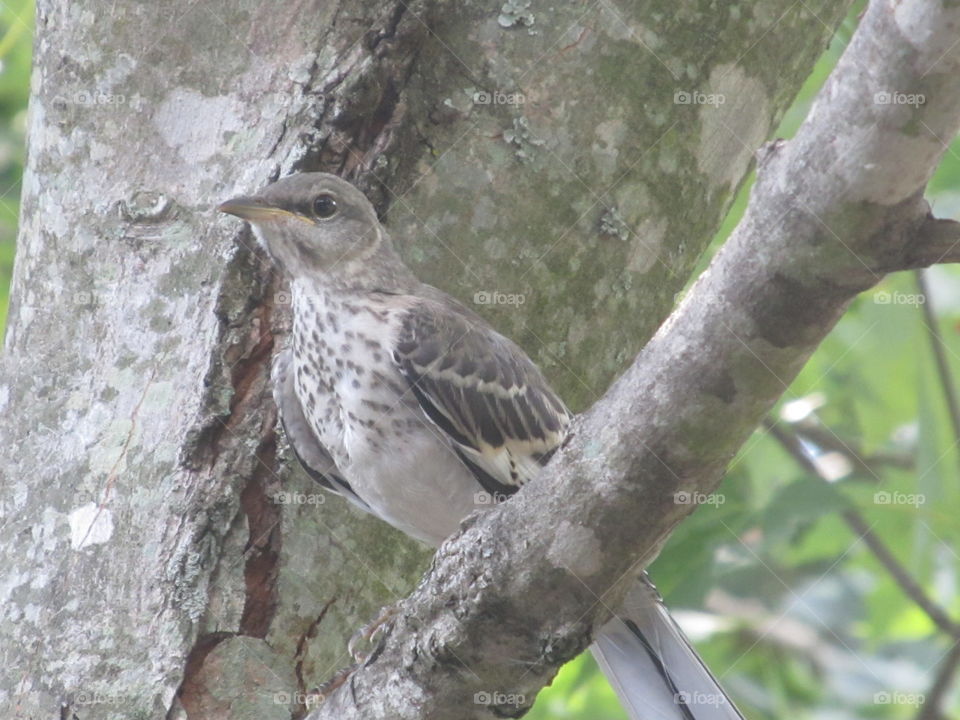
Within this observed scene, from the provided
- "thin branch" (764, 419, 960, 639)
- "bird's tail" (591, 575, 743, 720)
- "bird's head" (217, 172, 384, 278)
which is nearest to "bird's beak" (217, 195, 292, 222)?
"bird's head" (217, 172, 384, 278)

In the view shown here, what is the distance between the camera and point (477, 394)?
365 centimetres

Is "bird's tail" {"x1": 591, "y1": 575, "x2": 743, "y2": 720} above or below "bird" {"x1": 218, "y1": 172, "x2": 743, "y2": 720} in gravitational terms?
below

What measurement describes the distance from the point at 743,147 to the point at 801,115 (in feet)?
4.64

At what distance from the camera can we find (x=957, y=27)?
173cm

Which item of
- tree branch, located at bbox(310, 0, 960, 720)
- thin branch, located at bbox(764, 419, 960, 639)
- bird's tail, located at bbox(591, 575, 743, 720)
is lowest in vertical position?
thin branch, located at bbox(764, 419, 960, 639)

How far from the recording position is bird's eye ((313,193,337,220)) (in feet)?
11.7

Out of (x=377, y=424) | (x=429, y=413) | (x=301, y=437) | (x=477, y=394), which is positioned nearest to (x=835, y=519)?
(x=477, y=394)

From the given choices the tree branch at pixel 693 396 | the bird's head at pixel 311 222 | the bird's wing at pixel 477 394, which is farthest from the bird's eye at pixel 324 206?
the tree branch at pixel 693 396

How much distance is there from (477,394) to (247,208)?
91cm

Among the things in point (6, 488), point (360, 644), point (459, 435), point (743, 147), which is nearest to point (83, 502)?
point (6, 488)

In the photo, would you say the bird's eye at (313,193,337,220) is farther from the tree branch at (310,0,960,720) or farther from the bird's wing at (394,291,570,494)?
the tree branch at (310,0,960,720)

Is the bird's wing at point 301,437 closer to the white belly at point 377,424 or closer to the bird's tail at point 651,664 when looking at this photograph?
the white belly at point 377,424

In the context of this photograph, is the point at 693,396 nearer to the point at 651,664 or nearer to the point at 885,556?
the point at 651,664

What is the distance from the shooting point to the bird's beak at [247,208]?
3.18 meters
